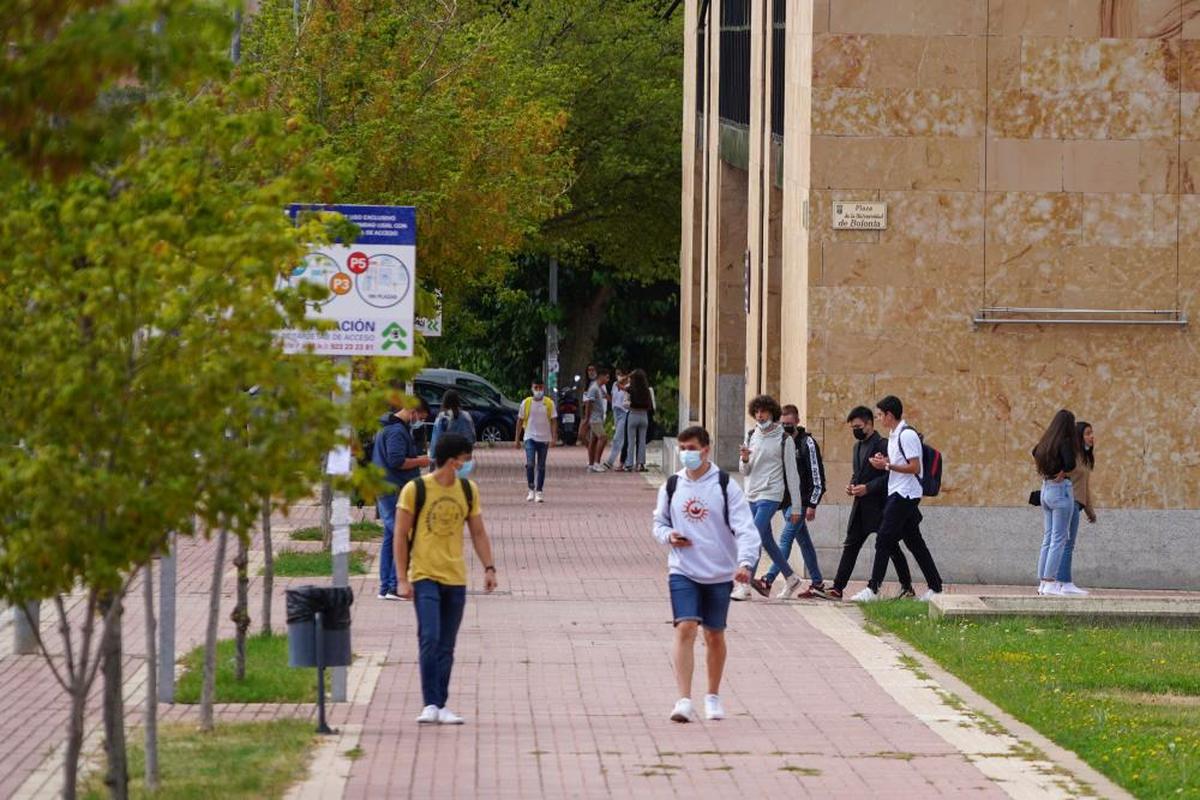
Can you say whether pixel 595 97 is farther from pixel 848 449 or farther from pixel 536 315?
pixel 848 449

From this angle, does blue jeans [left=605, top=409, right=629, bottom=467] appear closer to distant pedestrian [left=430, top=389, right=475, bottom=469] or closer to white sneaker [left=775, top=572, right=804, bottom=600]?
distant pedestrian [left=430, top=389, right=475, bottom=469]

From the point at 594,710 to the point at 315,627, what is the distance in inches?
71.8

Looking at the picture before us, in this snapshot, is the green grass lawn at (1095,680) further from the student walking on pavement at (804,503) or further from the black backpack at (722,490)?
the black backpack at (722,490)

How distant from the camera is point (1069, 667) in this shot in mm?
14117

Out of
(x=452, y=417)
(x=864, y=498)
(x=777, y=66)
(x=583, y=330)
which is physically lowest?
(x=864, y=498)

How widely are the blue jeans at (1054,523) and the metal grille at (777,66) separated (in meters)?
6.62

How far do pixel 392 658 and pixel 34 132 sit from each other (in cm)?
897

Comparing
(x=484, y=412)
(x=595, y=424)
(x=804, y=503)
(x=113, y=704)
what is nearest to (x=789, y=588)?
(x=804, y=503)

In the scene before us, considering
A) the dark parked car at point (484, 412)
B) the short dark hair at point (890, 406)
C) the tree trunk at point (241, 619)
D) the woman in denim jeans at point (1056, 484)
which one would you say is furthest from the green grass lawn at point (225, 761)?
the dark parked car at point (484, 412)

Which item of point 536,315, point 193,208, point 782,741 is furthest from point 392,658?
point 536,315

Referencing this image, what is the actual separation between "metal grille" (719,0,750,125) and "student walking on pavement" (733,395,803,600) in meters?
11.4

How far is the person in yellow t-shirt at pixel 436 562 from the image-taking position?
459 inches

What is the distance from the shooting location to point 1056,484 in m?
18.4

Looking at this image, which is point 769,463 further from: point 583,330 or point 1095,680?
point 583,330
